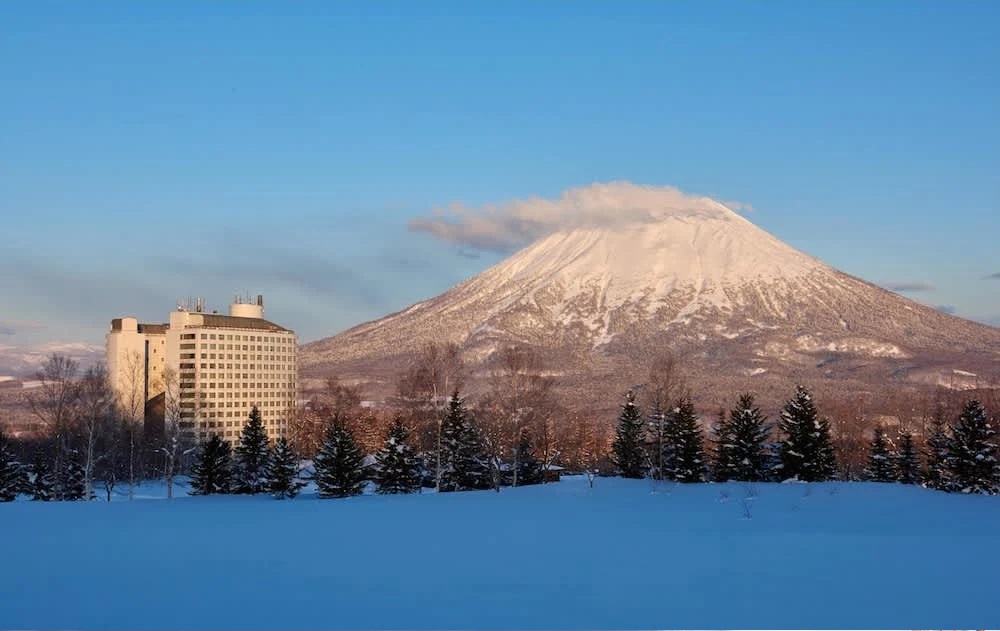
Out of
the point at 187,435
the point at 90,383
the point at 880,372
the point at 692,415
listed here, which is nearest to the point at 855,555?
the point at 692,415

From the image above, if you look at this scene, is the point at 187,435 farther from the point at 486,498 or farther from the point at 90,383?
the point at 486,498

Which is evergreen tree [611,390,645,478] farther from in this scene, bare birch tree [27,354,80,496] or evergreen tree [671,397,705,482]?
bare birch tree [27,354,80,496]

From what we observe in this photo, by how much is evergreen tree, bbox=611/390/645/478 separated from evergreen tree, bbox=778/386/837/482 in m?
5.61

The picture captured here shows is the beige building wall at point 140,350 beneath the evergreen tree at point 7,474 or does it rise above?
above

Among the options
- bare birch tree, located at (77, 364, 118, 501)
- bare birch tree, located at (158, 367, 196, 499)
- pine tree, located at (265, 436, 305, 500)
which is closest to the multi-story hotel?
bare birch tree, located at (158, 367, 196, 499)

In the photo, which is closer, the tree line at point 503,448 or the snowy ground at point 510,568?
the snowy ground at point 510,568

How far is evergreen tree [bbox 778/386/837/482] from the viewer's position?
2650cm

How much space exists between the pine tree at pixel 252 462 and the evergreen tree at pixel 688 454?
1373cm

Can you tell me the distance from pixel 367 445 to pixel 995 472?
110ft

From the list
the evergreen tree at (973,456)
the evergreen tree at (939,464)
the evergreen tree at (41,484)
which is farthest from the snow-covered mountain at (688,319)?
the evergreen tree at (973,456)

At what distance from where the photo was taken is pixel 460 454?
29.2 meters

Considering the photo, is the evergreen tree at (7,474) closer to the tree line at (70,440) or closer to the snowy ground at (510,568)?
the tree line at (70,440)

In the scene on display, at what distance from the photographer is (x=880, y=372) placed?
136m

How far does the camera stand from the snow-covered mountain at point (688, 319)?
5620 inches
